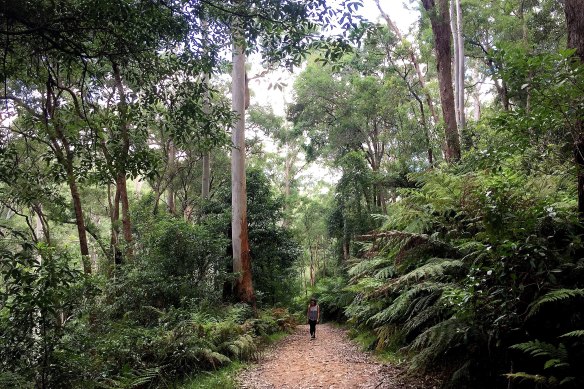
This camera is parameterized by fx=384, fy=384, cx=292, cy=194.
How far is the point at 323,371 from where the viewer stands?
6.98 m

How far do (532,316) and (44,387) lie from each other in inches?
192

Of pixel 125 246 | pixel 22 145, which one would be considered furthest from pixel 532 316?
pixel 22 145

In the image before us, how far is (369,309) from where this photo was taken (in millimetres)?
8234

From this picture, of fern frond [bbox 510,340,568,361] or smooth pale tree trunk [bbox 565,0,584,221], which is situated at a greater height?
smooth pale tree trunk [bbox 565,0,584,221]

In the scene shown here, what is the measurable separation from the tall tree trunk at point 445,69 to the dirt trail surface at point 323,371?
5.94m

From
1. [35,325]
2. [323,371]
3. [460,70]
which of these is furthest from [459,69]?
[35,325]

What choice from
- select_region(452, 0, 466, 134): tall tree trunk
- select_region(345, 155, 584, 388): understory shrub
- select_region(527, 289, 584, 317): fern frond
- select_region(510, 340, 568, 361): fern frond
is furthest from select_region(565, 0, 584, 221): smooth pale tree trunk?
select_region(452, 0, 466, 134): tall tree trunk

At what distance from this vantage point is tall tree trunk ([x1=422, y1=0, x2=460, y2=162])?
1046cm

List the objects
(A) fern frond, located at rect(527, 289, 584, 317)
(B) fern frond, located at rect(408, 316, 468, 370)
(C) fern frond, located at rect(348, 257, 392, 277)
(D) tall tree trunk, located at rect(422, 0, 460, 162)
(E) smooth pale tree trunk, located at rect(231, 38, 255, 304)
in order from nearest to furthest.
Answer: (A) fern frond, located at rect(527, 289, 584, 317), (B) fern frond, located at rect(408, 316, 468, 370), (C) fern frond, located at rect(348, 257, 392, 277), (D) tall tree trunk, located at rect(422, 0, 460, 162), (E) smooth pale tree trunk, located at rect(231, 38, 255, 304)

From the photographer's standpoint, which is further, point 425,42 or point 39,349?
point 425,42

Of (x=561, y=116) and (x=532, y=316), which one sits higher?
(x=561, y=116)

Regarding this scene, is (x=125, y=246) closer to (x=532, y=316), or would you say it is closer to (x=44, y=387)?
(x=44, y=387)

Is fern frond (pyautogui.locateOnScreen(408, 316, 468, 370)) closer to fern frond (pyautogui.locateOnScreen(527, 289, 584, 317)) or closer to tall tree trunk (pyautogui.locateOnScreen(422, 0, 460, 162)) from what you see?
fern frond (pyautogui.locateOnScreen(527, 289, 584, 317))

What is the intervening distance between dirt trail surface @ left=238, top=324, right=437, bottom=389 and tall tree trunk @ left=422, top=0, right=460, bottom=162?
19.5ft
